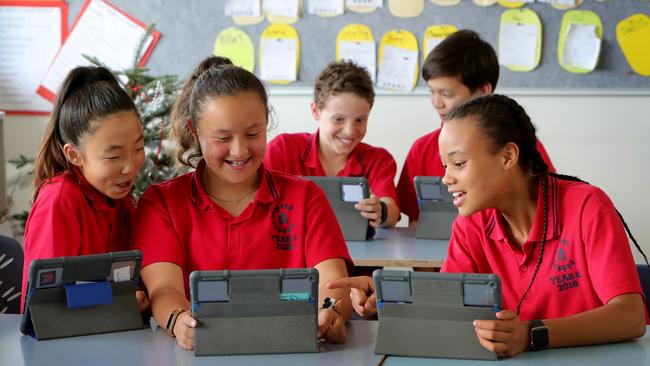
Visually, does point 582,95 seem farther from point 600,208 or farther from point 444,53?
point 600,208

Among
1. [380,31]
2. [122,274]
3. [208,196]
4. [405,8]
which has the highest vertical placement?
[405,8]

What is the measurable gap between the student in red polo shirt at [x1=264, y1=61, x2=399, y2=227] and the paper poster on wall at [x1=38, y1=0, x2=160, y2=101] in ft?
4.74

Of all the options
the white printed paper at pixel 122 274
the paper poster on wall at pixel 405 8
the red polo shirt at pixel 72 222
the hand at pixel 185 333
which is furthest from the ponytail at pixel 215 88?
the paper poster on wall at pixel 405 8

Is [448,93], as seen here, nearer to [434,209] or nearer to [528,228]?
[434,209]

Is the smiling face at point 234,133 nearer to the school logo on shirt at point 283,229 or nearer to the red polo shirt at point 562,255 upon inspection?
the school logo on shirt at point 283,229

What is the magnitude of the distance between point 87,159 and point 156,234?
24 centimetres

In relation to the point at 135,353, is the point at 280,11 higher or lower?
higher

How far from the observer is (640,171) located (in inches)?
165

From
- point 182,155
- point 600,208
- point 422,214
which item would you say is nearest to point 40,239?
A: point 182,155

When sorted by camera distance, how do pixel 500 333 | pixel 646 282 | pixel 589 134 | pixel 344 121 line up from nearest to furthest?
pixel 500 333 → pixel 646 282 → pixel 344 121 → pixel 589 134

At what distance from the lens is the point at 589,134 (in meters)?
4.21

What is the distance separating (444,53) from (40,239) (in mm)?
1958

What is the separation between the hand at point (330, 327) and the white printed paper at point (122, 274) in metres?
0.40

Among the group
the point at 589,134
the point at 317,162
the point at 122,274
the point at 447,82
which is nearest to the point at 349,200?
the point at 317,162
